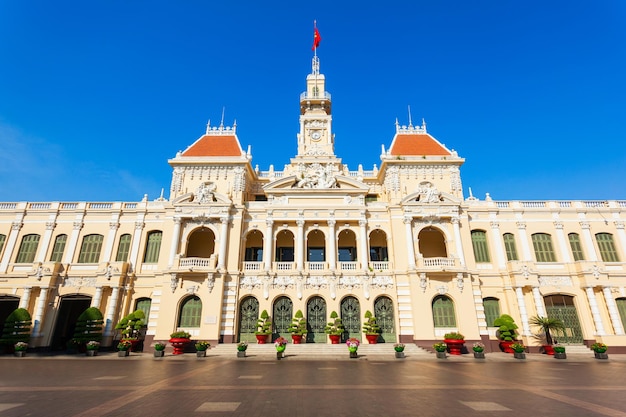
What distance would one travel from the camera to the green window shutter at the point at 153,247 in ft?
94.9

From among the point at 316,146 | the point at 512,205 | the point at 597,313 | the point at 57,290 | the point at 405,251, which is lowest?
the point at 597,313

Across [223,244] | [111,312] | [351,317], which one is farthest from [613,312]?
[111,312]

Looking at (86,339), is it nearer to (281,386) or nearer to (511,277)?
(281,386)

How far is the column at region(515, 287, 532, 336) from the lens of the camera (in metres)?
25.6

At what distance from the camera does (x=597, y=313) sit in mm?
25672

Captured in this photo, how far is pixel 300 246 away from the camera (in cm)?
2805

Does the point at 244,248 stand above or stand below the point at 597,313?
above

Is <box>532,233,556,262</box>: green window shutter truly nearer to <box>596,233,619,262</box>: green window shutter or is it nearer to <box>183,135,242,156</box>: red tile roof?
<box>596,233,619,262</box>: green window shutter

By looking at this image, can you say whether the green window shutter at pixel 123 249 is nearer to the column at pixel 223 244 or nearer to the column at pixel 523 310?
the column at pixel 223 244

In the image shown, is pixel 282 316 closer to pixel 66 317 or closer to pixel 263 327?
pixel 263 327

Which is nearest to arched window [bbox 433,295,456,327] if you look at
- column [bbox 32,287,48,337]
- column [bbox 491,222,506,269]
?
column [bbox 491,222,506,269]

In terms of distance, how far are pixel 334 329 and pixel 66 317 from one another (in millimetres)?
25436

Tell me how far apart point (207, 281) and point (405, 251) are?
17421 millimetres

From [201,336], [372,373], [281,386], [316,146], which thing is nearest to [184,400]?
[281,386]
